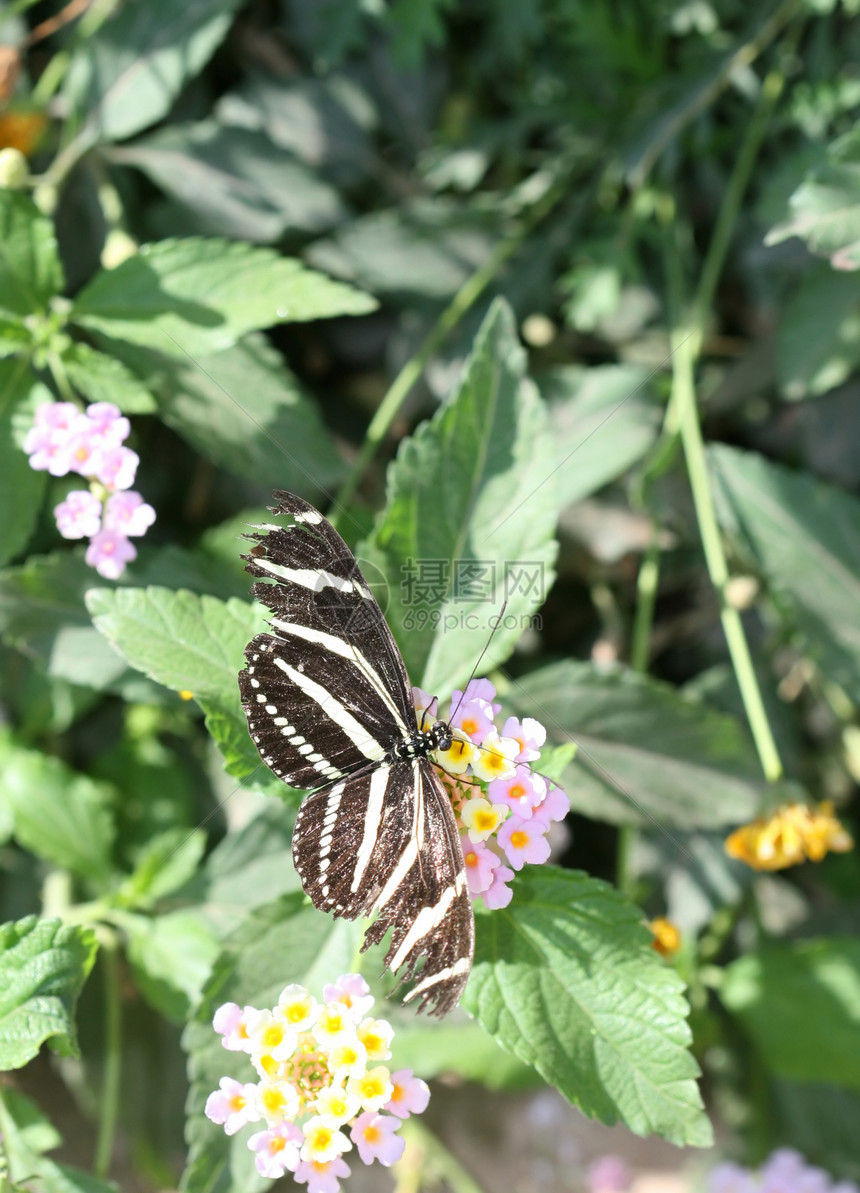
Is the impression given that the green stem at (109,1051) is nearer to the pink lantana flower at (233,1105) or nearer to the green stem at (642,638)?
the pink lantana flower at (233,1105)

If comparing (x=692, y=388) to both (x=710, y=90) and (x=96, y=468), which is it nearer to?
(x=710, y=90)

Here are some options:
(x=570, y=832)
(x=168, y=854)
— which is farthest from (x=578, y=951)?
(x=570, y=832)

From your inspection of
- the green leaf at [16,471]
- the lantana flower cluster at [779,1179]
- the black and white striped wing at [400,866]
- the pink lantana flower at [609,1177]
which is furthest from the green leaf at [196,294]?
the pink lantana flower at [609,1177]

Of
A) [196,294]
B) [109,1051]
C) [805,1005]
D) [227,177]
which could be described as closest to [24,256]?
[196,294]

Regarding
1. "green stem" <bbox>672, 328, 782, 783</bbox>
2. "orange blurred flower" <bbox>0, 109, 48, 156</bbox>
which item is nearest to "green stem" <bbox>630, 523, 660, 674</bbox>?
"green stem" <bbox>672, 328, 782, 783</bbox>

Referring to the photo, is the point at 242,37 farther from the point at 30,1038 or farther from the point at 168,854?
the point at 30,1038
